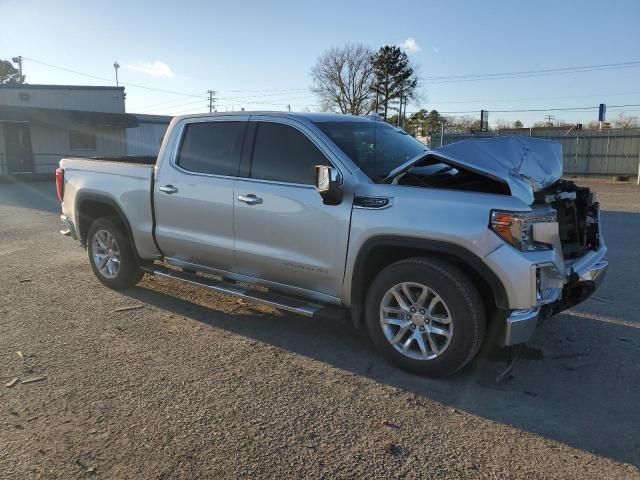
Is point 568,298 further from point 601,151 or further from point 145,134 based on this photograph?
point 145,134

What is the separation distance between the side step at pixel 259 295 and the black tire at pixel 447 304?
1.56ft

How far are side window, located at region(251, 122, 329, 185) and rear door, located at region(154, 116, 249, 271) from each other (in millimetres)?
257

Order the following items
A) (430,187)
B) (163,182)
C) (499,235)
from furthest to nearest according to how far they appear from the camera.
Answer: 1. (163,182)
2. (430,187)
3. (499,235)

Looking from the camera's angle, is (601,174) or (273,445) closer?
(273,445)

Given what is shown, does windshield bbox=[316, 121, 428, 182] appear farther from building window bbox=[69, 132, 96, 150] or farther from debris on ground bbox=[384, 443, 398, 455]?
building window bbox=[69, 132, 96, 150]

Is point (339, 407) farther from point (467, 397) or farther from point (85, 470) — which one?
point (85, 470)

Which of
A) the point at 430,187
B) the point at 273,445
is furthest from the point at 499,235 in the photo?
the point at 273,445

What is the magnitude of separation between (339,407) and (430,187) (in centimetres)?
165

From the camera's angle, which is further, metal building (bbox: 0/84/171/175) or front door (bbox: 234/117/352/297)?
metal building (bbox: 0/84/171/175)

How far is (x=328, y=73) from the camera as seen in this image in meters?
67.1

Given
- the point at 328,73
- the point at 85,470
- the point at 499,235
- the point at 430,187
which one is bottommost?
the point at 85,470

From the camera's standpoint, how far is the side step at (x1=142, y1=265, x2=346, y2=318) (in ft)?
13.8

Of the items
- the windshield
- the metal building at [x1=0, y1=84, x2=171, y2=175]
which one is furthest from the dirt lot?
the metal building at [x1=0, y1=84, x2=171, y2=175]

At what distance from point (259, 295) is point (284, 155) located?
48.5 inches
